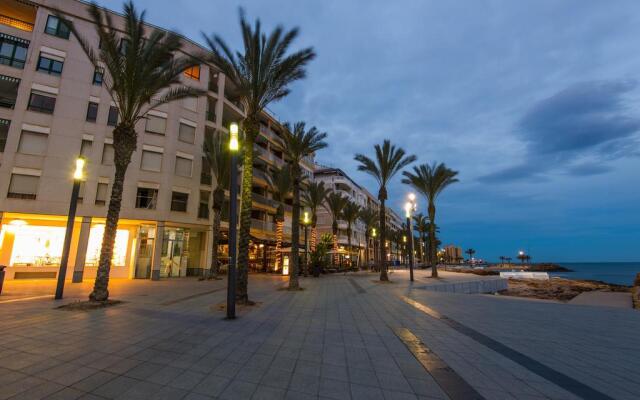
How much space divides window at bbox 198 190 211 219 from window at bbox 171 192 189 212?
1347 millimetres

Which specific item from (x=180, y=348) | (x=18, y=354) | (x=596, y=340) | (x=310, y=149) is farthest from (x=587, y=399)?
(x=310, y=149)

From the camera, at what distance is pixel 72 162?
65.7 ft

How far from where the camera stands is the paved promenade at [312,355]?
3748 millimetres

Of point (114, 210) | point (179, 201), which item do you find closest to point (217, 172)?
point (179, 201)

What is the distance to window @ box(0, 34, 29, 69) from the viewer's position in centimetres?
1955

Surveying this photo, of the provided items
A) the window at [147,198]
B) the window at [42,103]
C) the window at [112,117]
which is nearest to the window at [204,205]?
the window at [147,198]

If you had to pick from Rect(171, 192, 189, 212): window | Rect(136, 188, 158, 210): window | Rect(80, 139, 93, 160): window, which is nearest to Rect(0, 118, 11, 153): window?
Rect(80, 139, 93, 160): window

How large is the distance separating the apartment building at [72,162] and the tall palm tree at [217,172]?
249 centimetres

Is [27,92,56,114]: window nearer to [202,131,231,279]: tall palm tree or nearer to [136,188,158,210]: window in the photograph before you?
[136,188,158,210]: window

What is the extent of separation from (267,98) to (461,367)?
40.4ft

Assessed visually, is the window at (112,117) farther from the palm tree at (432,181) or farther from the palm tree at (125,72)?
the palm tree at (432,181)

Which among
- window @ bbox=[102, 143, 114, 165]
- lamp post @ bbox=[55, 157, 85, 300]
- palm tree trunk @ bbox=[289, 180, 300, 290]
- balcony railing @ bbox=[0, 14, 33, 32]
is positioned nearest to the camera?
lamp post @ bbox=[55, 157, 85, 300]

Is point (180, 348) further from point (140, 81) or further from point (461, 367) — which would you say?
point (140, 81)

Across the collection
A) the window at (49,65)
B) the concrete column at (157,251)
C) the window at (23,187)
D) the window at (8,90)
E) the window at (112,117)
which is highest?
the window at (49,65)
